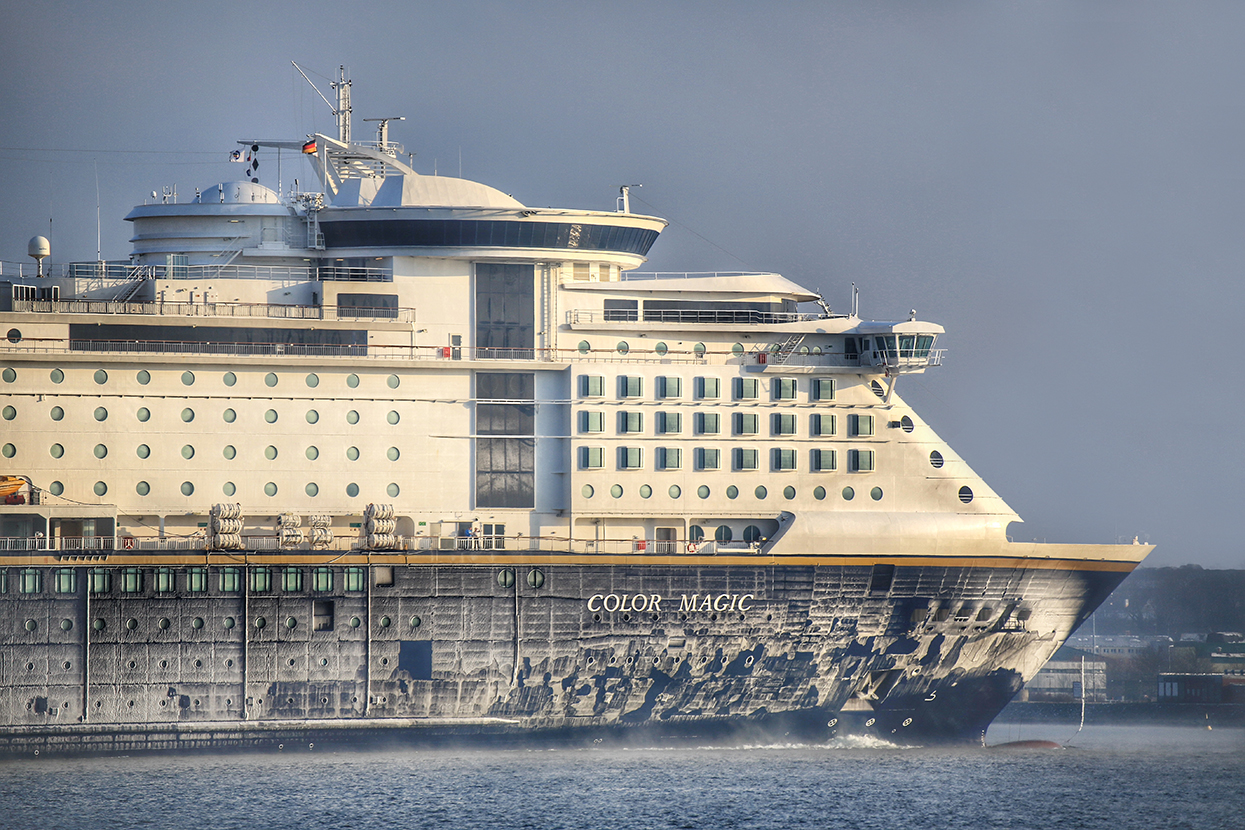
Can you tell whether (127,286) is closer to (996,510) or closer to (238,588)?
(238,588)

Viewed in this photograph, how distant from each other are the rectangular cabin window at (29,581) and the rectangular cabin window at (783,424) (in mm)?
19217

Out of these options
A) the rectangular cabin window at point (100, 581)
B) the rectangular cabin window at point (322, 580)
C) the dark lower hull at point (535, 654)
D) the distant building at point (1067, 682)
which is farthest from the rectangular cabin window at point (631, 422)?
the distant building at point (1067, 682)

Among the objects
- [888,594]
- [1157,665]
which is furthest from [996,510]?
[1157,665]

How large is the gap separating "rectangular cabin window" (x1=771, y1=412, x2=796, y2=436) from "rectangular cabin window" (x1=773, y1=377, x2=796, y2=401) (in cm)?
45

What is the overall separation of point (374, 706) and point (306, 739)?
5.92 ft

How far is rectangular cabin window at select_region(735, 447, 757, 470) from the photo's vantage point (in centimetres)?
4397

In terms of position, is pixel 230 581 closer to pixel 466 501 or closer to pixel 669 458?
pixel 466 501

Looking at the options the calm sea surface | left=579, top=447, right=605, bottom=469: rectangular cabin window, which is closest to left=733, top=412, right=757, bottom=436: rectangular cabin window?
left=579, top=447, right=605, bottom=469: rectangular cabin window

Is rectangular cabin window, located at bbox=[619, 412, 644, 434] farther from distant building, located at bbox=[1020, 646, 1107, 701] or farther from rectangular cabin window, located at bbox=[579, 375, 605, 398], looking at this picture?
distant building, located at bbox=[1020, 646, 1107, 701]

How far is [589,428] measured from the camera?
43281 millimetres

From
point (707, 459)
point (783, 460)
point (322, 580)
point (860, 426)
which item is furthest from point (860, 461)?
point (322, 580)

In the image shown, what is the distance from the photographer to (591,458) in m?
43.1

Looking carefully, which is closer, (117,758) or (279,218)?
(117,758)

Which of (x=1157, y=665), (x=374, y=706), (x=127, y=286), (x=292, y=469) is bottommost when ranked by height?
(x=1157, y=665)
